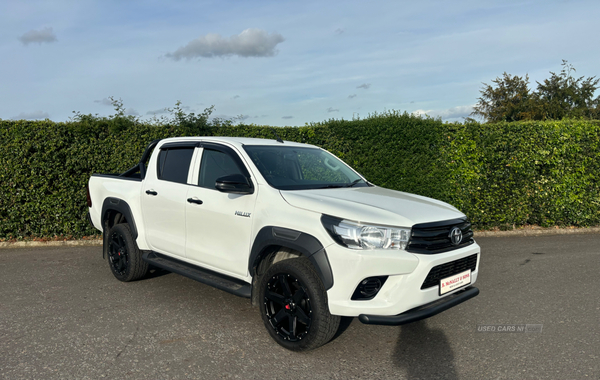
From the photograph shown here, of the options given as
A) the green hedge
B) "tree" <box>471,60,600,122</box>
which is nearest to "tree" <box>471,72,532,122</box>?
"tree" <box>471,60,600,122</box>

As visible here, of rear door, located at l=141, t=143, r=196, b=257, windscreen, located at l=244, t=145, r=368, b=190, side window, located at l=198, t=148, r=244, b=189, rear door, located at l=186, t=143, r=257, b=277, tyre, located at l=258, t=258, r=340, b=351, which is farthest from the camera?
rear door, located at l=141, t=143, r=196, b=257

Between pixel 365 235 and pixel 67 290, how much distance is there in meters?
4.25

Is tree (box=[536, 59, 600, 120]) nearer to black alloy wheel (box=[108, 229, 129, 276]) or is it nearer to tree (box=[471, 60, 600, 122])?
tree (box=[471, 60, 600, 122])

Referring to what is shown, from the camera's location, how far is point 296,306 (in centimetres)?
388

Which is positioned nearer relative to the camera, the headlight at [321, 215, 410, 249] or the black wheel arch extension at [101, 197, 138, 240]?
A: the headlight at [321, 215, 410, 249]

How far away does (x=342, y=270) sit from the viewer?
3586 mm

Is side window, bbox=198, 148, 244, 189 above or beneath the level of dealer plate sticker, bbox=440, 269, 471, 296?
above

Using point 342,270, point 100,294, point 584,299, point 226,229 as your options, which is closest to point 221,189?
point 226,229

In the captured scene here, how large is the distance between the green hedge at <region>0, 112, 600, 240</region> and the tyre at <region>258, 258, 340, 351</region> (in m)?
6.20

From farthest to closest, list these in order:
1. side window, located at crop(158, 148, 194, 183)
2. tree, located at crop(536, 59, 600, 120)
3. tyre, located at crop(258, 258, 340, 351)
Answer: tree, located at crop(536, 59, 600, 120), side window, located at crop(158, 148, 194, 183), tyre, located at crop(258, 258, 340, 351)

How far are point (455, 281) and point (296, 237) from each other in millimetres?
1469

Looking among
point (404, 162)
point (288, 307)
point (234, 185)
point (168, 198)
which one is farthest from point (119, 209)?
point (404, 162)

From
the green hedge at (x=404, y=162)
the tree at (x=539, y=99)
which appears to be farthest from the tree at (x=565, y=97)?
the green hedge at (x=404, y=162)

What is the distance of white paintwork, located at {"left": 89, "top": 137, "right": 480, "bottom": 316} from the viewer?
3.61m
